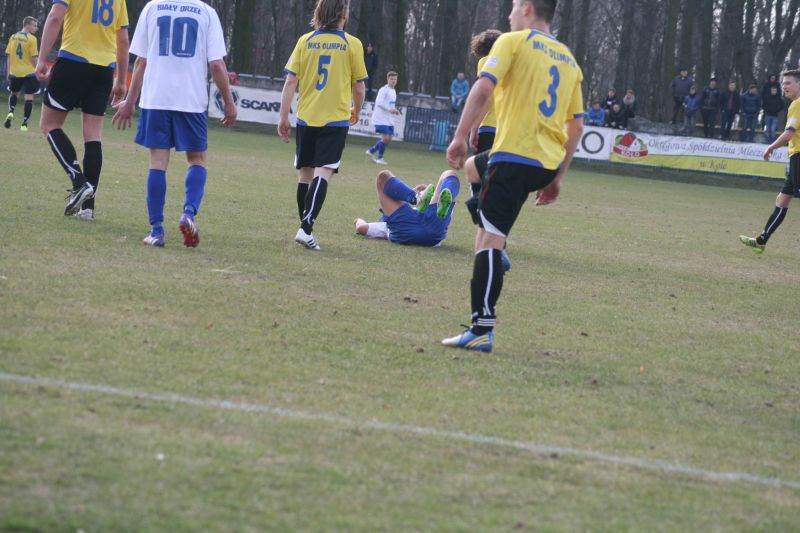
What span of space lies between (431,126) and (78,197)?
81.2 feet

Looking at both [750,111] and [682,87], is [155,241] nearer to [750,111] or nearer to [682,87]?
[750,111]

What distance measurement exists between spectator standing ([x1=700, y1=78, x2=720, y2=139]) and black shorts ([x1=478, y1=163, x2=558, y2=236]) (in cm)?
2920

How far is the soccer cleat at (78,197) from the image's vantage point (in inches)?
356

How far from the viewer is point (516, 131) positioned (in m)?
5.79

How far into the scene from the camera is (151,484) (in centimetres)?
332

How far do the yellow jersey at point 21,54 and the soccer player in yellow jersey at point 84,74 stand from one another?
14.8m

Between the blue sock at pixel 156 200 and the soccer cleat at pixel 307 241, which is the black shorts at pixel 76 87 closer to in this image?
the blue sock at pixel 156 200

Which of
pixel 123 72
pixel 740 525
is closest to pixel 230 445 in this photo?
pixel 740 525

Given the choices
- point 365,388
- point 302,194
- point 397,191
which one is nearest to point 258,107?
point 397,191

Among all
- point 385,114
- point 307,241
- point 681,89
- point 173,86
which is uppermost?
point 681,89

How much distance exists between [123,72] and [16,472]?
6.68 meters

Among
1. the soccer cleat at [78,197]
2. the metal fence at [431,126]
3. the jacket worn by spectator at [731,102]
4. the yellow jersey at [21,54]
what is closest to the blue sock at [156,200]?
the soccer cleat at [78,197]

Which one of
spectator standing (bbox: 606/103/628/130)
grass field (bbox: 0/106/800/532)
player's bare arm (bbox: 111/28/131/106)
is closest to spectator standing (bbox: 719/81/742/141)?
spectator standing (bbox: 606/103/628/130)

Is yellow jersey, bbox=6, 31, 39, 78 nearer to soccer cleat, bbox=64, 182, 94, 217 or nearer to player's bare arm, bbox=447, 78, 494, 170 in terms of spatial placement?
soccer cleat, bbox=64, 182, 94, 217
